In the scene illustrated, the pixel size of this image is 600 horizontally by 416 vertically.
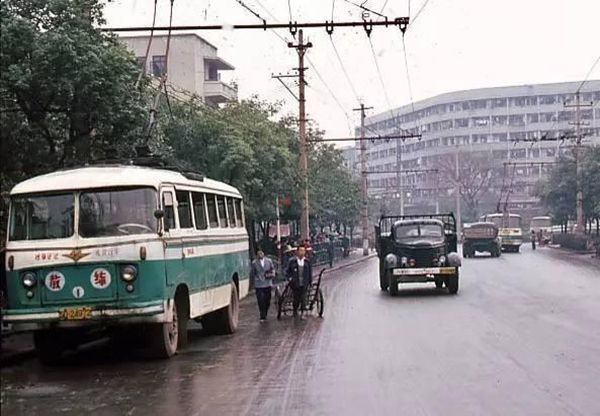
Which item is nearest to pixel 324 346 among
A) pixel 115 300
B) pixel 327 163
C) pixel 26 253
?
pixel 115 300

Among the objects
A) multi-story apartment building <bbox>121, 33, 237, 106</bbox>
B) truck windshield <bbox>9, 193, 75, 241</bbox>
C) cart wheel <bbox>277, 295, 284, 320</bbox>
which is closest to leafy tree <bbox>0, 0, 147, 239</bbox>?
truck windshield <bbox>9, 193, 75, 241</bbox>

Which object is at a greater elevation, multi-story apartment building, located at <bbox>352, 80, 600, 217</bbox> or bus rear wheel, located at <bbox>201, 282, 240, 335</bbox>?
multi-story apartment building, located at <bbox>352, 80, 600, 217</bbox>

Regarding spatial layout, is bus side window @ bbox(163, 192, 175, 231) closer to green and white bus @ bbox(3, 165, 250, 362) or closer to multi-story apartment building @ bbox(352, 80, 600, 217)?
green and white bus @ bbox(3, 165, 250, 362)

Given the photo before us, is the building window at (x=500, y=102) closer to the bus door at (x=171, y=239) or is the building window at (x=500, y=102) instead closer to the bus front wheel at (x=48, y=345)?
the bus door at (x=171, y=239)

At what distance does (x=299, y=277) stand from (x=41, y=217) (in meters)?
9.04

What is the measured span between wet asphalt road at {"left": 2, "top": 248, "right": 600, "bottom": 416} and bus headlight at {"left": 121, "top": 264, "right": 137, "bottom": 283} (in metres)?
1.32

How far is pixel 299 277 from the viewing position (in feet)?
70.1

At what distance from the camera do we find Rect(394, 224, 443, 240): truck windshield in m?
28.1

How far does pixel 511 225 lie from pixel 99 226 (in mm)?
58770

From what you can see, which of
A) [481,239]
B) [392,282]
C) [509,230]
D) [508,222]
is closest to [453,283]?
[392,282]

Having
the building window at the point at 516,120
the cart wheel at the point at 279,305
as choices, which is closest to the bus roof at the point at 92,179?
the cart wheel at the point at 279,305

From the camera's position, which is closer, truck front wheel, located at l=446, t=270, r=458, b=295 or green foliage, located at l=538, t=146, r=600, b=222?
truck front wheel, located at l=446, t=270, r=458, b=295

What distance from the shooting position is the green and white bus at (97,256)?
12773 millimetres

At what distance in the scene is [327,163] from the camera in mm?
58625
